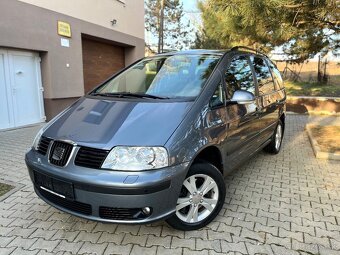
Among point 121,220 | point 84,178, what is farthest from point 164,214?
point 84,178

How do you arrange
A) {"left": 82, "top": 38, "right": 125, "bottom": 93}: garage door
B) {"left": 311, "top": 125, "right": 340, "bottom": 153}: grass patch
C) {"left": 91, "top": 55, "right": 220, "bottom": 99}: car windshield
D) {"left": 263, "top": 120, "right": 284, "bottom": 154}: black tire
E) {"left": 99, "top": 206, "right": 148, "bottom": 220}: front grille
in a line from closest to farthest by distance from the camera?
{"left": 99, "top": 206, "right": 148, "bottom": 220}: front grille → {"left": 91, "top": 55, "right": 220, "bottom": 99}: car windshield → {"left": 263, "top": 120, "right": 284, "bottom": 154}: black tire → {"left": 311, "top": 125, "right": 340, "bottom": 153}: grass patch → {"left": 82, "top": 38, "right": 125, "bottom": 93}: garage door

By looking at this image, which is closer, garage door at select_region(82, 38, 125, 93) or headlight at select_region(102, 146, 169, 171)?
headlight at select_region(102, 146, 169, 171)

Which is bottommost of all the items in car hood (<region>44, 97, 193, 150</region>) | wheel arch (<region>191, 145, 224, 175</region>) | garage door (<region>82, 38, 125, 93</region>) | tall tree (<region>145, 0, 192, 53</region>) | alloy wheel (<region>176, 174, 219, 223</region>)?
alloy wheel (<region>176, 174, 219, 223</region>)

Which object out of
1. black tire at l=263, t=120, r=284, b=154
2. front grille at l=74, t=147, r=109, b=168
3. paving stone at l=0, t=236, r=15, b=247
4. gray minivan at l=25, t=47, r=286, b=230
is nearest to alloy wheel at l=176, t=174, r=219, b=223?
gray minivan at l=25, t=47, r=286, b=230

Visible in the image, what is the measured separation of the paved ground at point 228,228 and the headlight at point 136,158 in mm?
811

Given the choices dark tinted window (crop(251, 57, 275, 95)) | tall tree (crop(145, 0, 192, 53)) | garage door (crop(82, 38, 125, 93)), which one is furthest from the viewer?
tall tree (crop(145, 0, 192, 53))

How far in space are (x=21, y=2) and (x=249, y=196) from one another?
7135mm

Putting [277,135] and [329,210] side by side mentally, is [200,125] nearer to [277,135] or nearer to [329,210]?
[329,210]

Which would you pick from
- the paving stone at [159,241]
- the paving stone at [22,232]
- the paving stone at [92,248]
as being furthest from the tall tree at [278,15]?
the paving stone at [22,232]

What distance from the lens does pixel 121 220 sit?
257 centimetres

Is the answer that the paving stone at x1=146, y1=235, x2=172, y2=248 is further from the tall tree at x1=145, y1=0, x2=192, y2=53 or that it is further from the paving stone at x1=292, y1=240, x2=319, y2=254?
the tall tree at x1=145, y1=0, x2=192, y2=53

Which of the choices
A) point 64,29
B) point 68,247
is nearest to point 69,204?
point 68,247

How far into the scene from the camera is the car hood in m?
2.62

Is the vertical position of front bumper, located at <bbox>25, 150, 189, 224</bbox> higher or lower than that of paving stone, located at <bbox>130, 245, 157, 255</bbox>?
higher
